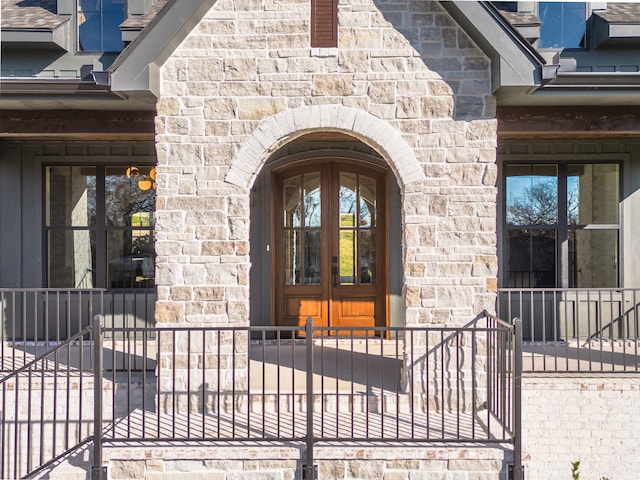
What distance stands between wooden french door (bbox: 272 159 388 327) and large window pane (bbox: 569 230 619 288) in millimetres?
2893

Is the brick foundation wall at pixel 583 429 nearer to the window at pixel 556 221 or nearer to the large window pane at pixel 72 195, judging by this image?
the window at pixel 556 221

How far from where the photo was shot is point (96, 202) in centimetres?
772

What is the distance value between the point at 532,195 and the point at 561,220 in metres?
0.56

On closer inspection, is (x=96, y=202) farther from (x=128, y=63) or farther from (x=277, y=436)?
(x=277, y=436)

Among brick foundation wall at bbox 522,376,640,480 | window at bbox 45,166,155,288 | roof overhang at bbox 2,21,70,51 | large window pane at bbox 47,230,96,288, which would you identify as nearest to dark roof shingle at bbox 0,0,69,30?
roof overhang at bbox 2,21,70,51

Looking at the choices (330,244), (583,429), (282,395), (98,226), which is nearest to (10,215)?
(98,226)

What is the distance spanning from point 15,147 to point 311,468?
657 cm

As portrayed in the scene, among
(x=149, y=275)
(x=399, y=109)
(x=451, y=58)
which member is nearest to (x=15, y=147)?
(x=149, y=275)

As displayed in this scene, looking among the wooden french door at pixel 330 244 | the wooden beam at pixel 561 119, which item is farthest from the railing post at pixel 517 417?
the wooden french door at pixel 330 244

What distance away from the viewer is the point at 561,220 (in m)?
7.61

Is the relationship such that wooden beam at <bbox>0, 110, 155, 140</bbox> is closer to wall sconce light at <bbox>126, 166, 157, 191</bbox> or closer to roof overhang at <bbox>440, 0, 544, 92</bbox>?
wall sconce light at <bbox>126, 166, 157, 191</bbox>

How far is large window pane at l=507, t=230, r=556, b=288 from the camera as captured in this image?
7.69 m

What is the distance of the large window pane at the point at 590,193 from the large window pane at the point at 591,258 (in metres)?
0.21

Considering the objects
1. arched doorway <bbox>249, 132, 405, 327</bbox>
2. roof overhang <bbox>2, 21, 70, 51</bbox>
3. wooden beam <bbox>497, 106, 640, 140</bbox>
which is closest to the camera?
wooden beam <bbox>497, 106, 640, 140</bbox>
